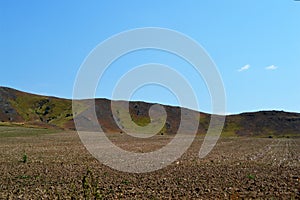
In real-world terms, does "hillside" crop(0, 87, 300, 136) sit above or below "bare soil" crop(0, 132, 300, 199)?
above

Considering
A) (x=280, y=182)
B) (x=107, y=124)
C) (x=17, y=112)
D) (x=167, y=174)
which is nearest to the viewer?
(x=280, y=182)

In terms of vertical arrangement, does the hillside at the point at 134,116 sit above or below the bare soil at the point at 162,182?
above

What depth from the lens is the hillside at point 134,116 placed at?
13750cm

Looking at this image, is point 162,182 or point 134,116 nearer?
point 162,182

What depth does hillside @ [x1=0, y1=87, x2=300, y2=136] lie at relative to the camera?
13750 centimetres

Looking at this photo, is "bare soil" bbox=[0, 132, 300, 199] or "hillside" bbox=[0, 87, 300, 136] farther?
"hillside" bbox=[0, 87, 300, 136]

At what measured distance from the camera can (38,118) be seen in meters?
145

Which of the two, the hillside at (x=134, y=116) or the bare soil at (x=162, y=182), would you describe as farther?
the hillside at (x=134, y=116)

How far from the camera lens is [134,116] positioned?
147750mm

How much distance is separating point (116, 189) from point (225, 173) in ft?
21.6

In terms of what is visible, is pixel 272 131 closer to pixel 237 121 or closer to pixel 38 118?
pixel 237 121

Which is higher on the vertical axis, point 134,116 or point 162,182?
point 134,116

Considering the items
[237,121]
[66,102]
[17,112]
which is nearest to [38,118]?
[17,112]

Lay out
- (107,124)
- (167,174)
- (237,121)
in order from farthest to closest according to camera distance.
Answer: (237,121) → (107,124) → (167,174)
